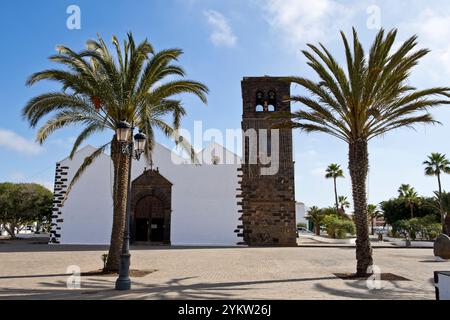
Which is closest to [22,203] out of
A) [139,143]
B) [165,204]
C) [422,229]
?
[165,204]

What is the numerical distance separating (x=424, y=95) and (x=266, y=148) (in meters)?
15.6

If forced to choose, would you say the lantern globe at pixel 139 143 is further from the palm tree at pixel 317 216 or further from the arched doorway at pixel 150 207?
the palm tree at pixel 317 216

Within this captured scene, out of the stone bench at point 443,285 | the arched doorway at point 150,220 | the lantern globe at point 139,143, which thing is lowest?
the stone bench at point 443,285

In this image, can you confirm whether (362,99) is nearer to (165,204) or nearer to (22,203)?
(165,204)

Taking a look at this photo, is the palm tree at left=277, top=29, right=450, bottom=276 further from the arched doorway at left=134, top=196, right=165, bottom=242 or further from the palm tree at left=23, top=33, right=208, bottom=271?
the arched doorway at left=134, top=196, right=165, bottom=242

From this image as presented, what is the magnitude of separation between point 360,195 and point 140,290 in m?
7.54

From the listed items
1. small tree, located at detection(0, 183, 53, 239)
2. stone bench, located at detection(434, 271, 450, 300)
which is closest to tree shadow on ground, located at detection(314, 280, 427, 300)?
stone bench, located at detection(434, 271, 450, 300)

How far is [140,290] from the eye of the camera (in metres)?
9.09

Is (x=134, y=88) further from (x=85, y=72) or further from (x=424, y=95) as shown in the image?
(x=424, y=95)

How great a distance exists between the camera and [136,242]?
26562 millimetres

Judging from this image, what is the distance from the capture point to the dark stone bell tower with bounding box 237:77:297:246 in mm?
25672

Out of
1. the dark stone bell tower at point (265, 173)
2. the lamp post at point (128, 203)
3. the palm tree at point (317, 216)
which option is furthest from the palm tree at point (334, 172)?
the lamp post at point (128, 203)

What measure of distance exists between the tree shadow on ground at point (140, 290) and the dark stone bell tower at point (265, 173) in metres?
15.0

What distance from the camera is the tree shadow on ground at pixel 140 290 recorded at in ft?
26.8
